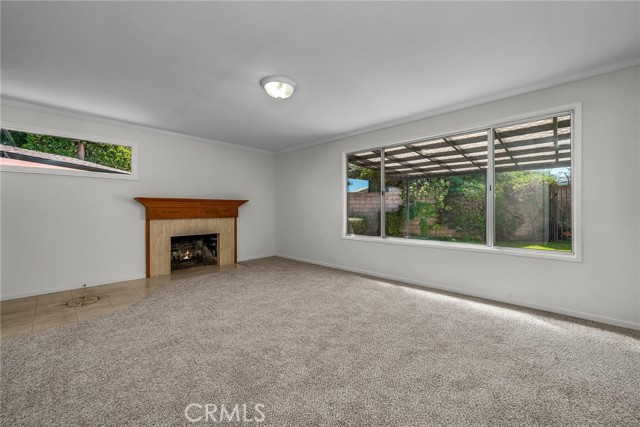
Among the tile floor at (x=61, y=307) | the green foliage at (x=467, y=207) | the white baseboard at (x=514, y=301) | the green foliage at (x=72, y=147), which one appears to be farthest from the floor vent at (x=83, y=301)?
the green foliage at (x=467, y=207)

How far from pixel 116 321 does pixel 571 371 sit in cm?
381

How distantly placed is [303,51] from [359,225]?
3156 mm

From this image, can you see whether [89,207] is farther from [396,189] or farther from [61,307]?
[396,189]

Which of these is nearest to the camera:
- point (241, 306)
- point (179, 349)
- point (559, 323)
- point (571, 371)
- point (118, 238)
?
point (571, 371)

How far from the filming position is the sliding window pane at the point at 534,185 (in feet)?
9.58

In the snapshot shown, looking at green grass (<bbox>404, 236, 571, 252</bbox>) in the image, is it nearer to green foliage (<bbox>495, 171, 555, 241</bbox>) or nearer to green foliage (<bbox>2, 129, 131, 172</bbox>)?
green foliage (<bbox>495, 171, 555, 241</bbox>)

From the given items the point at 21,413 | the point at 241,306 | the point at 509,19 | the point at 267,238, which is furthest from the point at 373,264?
the point at 21,413

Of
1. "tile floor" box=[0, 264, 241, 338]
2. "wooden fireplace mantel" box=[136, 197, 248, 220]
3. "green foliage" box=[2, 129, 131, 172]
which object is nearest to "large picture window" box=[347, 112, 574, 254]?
"wooden fireplace mantel" box=[136, 197, 248, 220]

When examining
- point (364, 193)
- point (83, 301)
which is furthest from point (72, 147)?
point (364, 193)

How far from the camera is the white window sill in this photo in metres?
2.84

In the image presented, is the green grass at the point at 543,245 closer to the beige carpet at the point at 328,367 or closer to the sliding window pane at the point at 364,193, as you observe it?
the beige carpet at the point at 328,367

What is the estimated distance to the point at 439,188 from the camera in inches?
154

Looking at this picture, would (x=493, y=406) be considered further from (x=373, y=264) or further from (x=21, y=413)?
(x=373, y=264)

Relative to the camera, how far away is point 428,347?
7.07 ft
